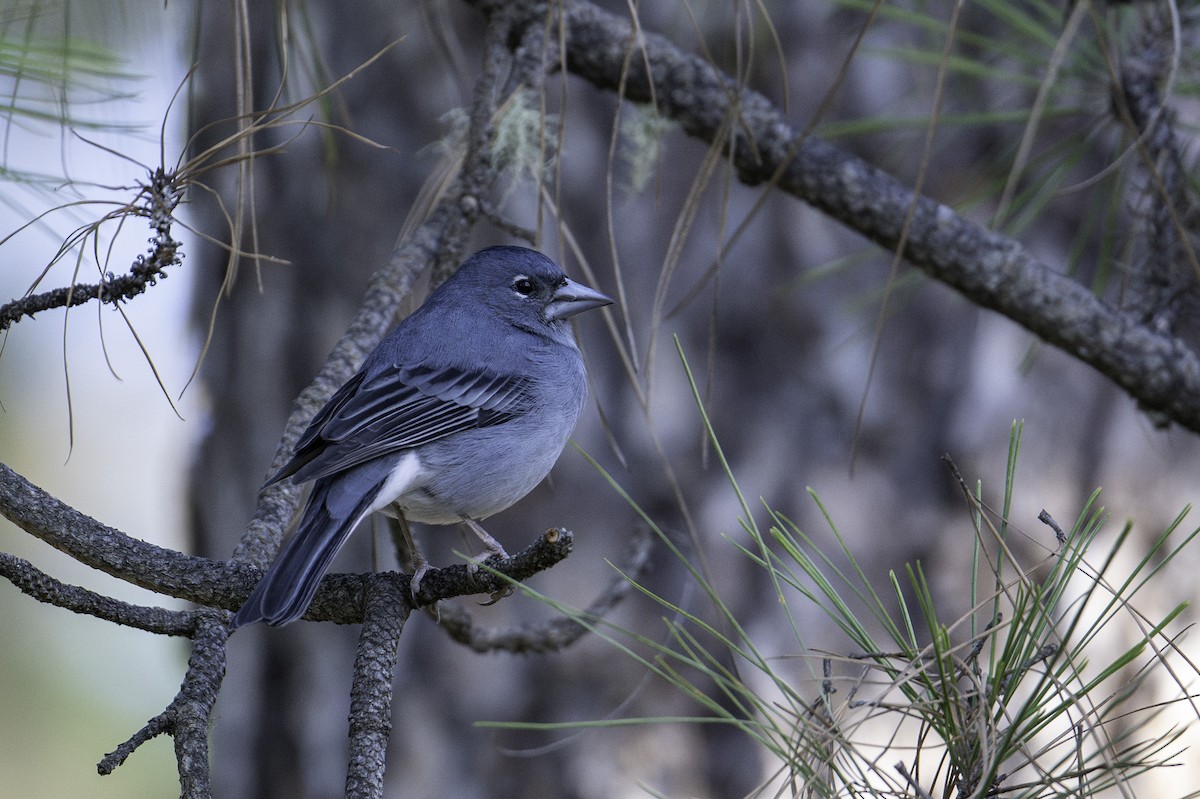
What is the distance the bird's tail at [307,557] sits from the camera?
179cm

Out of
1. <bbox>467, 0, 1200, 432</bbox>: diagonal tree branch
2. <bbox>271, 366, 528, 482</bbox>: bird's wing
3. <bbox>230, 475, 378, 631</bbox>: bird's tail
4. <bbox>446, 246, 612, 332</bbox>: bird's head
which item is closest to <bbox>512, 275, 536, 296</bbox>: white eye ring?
<bbox>446, 246, 612, 332</bbox>: bird's head

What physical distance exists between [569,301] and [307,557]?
1524 millimetres

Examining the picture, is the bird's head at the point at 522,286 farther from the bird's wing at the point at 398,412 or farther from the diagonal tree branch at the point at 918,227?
the diagonal tree branch at the point at 918,227

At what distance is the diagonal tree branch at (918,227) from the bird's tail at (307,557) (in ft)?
4.76

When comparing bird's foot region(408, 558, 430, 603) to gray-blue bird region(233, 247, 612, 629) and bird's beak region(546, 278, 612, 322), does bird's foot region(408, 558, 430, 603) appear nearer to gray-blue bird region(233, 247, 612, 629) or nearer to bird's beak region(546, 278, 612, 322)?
gray-blue bird region(233, 247, 612, 629)

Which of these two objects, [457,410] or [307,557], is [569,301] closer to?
[457,410]

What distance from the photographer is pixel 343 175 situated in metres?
4.14

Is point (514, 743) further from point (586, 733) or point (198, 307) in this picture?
point (198, 307)

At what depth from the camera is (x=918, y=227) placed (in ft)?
10.1

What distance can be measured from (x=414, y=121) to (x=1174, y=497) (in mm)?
3364

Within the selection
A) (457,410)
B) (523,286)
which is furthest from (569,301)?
(457,410)

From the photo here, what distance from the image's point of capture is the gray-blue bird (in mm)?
2471

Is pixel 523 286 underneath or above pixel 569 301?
above

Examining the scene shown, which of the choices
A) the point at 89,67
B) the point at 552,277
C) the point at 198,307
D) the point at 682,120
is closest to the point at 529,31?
the point at 682,120
